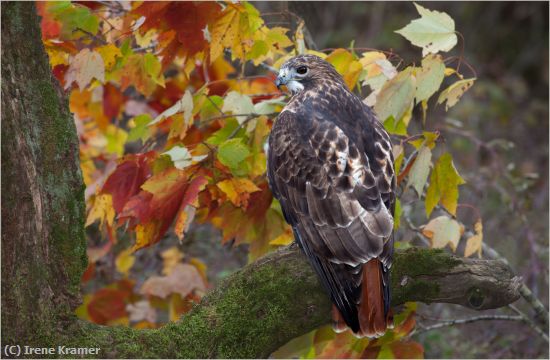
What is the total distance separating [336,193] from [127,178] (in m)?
1.23

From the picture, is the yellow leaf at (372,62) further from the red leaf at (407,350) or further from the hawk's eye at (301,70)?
the red leaf at (407,350)

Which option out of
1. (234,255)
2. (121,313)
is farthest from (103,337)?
(234,255)

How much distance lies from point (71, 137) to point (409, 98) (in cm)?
167

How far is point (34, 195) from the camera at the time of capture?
3.20 m

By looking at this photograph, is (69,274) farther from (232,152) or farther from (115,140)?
(115,140)

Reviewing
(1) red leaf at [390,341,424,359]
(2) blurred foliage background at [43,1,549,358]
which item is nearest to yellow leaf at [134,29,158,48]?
(2) blurred foliage background at [43,1,549,358]

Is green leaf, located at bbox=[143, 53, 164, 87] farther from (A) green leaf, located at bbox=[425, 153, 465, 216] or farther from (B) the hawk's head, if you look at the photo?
(A) green leaf, located at bbox=[425, 153, 465, 216]

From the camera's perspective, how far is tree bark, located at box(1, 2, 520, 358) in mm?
3139

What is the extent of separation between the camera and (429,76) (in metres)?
3.97

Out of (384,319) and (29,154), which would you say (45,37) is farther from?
(384,319)

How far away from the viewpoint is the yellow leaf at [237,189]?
162 inches

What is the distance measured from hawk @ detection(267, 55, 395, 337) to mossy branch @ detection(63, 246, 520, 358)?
14 centimetres

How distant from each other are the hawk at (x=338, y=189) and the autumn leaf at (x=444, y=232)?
638mm

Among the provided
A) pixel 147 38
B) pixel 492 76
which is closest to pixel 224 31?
pixel 147 38
